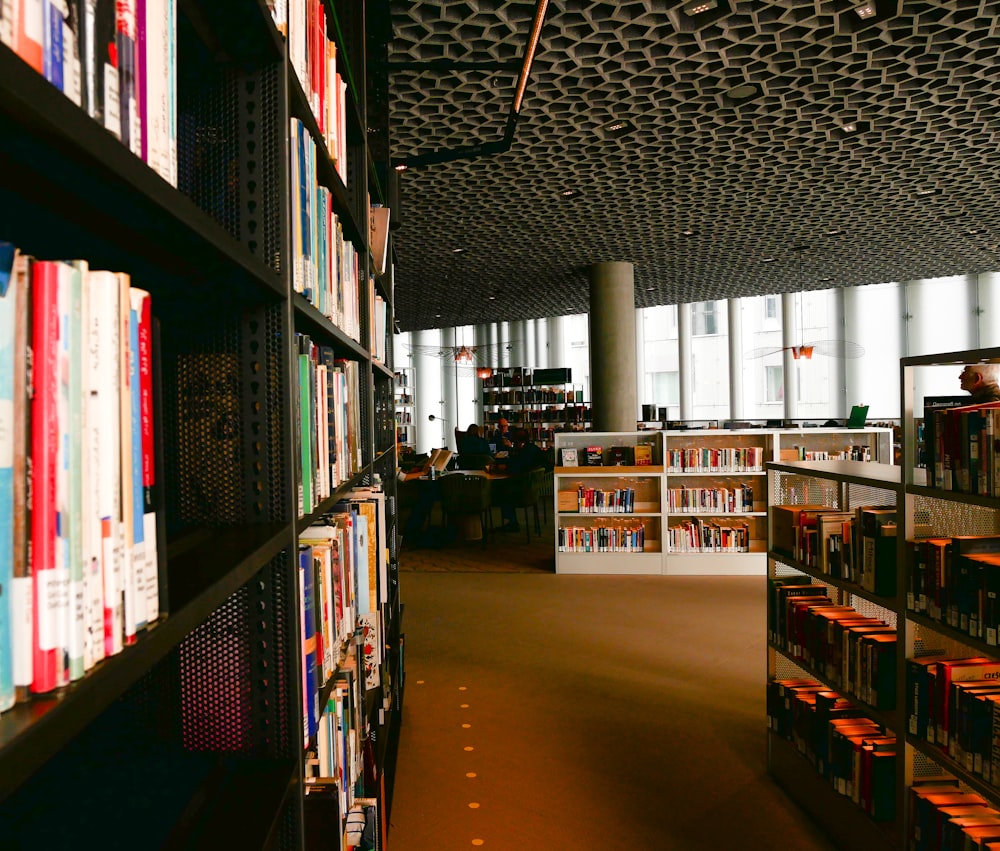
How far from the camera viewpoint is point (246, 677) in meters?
1.11

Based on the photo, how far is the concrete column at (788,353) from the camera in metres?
12.2

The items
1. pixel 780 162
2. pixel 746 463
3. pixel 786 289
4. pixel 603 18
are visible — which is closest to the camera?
pixel 603 18

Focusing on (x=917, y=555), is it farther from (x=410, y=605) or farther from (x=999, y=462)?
(x=410, y=605)

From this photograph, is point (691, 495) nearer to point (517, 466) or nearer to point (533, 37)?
point (517, 466)

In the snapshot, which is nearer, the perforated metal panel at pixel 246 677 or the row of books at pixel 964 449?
the perforated metal panel at pixel 246 677

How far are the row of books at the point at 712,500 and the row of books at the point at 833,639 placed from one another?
3811 mm

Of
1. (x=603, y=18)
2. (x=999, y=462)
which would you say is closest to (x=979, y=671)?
(x=999, y=462)

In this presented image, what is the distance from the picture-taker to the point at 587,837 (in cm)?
263

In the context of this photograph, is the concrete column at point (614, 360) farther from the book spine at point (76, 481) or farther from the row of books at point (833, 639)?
the book spine at point (76, 481)

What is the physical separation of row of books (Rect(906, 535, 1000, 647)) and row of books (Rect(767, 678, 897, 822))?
56 cm

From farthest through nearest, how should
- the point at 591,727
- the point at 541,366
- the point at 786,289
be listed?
1. the point at 541,366
2. the point at 786,289
3. the point at 591,727

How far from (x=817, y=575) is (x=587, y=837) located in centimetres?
132

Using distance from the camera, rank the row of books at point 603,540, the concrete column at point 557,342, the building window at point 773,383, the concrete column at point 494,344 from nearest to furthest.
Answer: the row of books at point 603,540 < the building window at point 773,383 < the concrete column at point 557,342 < the concrete column at point 494,344

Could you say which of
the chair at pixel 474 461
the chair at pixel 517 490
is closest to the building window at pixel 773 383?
the chair at pixel 474 461
